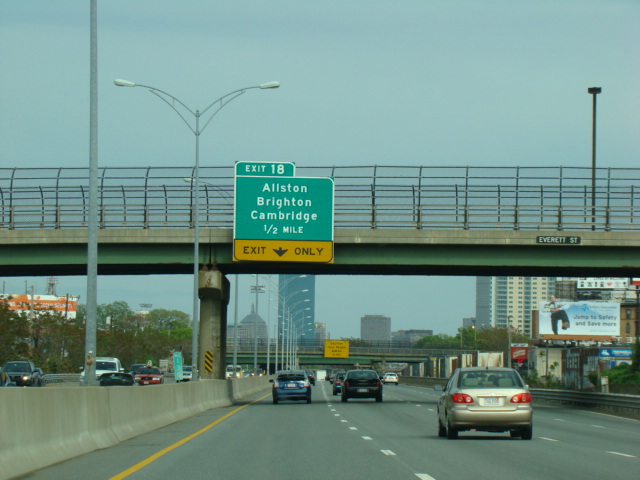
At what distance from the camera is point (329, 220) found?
4075 cm

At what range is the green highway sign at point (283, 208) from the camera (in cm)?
4066

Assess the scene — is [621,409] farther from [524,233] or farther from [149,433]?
[149,433]

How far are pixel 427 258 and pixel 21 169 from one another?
16501 millimetres

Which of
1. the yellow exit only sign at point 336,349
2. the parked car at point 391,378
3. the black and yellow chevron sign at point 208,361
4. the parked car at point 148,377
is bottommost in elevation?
the parked car at point 391,378

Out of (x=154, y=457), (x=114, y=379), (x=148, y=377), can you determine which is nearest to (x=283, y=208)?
(x=114, y=379)

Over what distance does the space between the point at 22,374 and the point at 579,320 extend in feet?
277

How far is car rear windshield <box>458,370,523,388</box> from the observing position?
21344 millimetres

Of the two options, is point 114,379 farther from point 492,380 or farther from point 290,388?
point 492,380

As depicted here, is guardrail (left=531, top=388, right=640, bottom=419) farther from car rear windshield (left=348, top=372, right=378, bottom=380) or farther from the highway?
the highway

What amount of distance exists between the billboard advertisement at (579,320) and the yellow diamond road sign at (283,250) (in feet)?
276

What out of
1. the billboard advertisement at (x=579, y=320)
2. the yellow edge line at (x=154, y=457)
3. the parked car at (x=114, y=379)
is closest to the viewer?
the yellow edge line at (x=154, y=457)

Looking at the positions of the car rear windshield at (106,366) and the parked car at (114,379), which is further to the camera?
the car rear windshield at (106,366)
